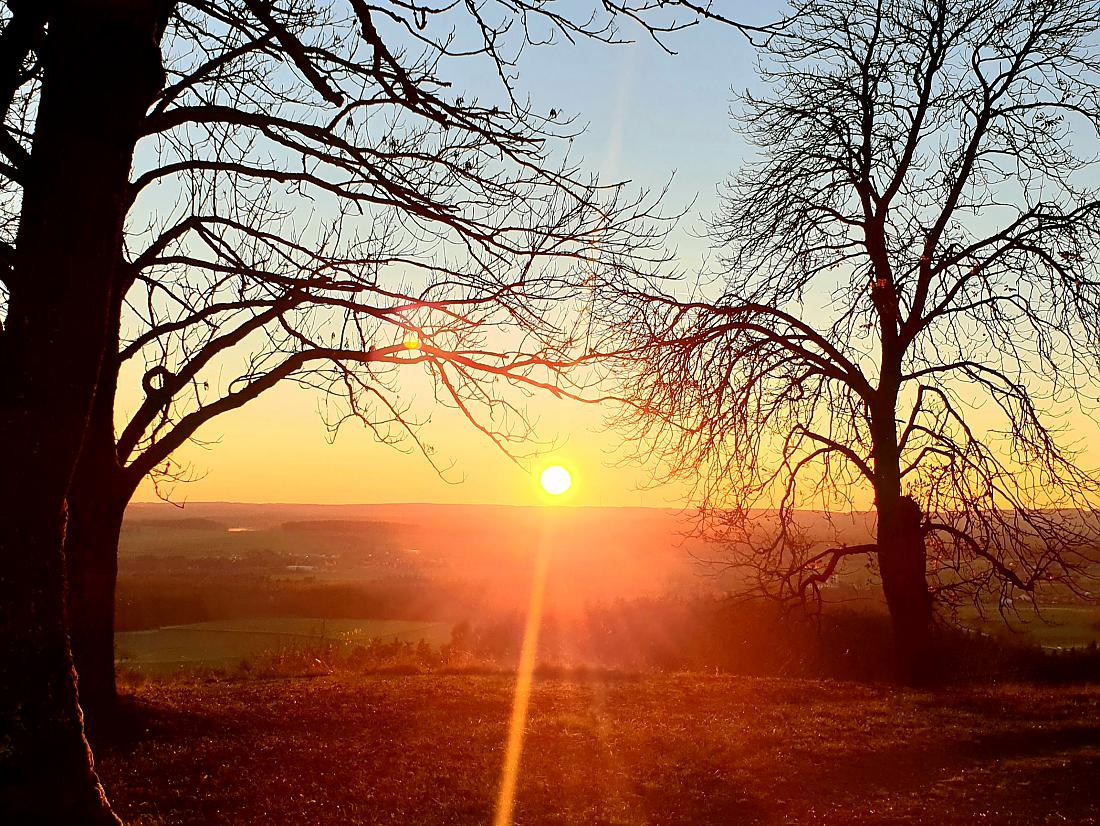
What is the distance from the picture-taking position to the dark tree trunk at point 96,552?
29.5 feet

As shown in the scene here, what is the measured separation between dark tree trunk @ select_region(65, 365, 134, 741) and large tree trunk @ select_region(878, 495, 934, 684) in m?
9.54

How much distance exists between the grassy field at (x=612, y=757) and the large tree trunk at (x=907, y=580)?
4.54ft

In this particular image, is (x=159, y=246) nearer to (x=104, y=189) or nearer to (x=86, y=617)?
(x=86, y=617)

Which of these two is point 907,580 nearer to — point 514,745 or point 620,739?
point 620,739

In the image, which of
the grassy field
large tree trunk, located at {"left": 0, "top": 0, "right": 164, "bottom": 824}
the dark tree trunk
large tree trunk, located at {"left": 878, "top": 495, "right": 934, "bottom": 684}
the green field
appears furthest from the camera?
the green field

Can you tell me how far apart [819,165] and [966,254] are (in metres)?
2.27

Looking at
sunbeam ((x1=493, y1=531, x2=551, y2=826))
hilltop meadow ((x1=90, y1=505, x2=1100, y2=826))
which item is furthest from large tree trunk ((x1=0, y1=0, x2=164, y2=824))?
sunbeam ((x1=493, y1=531, x2=551, y2=826))

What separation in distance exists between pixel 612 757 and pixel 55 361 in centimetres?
→ 564

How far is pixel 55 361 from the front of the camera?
432cm

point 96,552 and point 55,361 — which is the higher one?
point 55,361

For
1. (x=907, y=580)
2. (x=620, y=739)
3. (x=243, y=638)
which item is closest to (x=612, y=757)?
(x=620, y=739)

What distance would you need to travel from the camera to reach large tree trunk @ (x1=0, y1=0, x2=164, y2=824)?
13.6ft

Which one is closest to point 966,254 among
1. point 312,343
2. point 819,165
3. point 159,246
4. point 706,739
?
point 819,165

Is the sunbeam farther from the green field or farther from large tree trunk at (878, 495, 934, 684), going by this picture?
large tree trunk at (878, 495, 934, 684)
